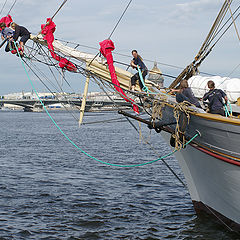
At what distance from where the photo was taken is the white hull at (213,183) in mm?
9526

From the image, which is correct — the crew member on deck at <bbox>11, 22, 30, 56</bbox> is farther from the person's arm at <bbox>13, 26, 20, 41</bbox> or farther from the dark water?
the dark water

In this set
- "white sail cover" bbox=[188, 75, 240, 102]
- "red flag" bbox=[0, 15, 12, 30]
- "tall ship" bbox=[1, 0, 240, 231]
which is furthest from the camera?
"white sail cover" bbox=[188, 75, 240, 102]

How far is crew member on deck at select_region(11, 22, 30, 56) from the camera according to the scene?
→ 1229 cm

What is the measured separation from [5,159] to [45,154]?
3.54 metres

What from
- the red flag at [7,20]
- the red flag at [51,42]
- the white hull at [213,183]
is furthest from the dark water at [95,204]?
the red flag at [7,20]

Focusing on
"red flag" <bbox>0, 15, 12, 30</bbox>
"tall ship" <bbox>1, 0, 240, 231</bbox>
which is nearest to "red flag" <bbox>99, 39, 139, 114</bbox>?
"tall ship" <bbox>1, 0, 240, 231</bbox>

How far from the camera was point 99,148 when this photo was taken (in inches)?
1368

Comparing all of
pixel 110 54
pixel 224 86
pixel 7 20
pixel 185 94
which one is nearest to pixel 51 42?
pixel 7 20

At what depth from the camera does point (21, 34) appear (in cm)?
1238

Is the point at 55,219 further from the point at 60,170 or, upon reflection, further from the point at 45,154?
the point at 45,154

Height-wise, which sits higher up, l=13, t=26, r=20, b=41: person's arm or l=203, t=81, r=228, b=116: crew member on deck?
l=13, t=26, r=20, b=41: person's arm

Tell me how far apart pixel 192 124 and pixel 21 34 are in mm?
5449

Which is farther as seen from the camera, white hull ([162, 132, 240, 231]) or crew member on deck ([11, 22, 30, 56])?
crew member on deck ([11, 22, 30, 56])

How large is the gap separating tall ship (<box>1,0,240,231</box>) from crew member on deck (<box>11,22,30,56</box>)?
0.57 feet
